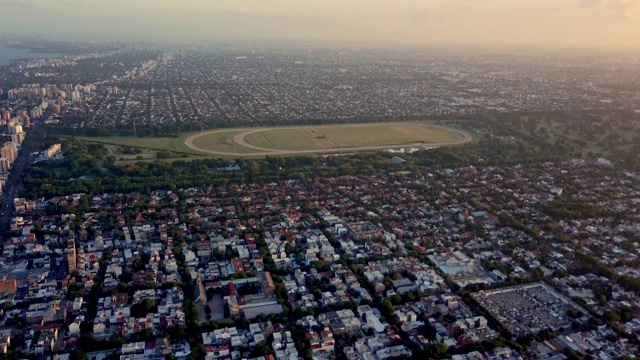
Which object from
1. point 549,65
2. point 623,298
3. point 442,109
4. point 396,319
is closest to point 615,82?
point 549,65

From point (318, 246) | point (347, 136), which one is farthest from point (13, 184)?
point (347, 136)

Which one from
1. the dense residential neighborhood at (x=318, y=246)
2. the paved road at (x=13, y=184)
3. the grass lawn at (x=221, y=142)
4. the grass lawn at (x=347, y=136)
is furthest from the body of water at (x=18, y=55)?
the grass lawn at (x=347, y=136)

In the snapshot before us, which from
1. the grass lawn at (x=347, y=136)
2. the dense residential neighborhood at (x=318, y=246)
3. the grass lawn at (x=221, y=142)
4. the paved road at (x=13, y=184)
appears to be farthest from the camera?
the grass lawn at (x=347, y=136)

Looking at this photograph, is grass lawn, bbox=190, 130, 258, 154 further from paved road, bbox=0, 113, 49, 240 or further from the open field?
paved road, bbox=0, 113, 49, 240

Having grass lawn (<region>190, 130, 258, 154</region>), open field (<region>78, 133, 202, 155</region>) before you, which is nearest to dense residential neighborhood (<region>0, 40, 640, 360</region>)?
open field (<region>78, 133, 202, 155</region>)

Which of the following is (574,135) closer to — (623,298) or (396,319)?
(623,298)

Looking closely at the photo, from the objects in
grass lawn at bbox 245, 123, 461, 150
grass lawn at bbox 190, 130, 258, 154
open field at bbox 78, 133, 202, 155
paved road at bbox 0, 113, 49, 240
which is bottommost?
paved road at bbox 0, 113, 49, 240

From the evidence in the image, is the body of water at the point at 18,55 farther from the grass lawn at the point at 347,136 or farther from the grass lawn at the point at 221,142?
the grass lawn at the point at 347,136

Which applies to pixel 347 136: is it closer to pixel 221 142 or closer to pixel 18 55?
pixel 221 142
